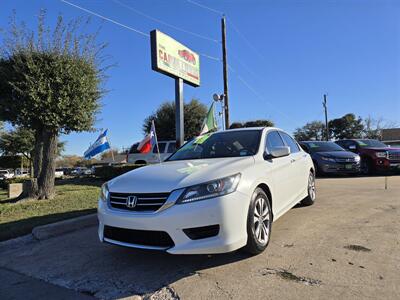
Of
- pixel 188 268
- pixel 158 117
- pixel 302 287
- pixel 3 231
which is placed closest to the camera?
pixel 302 287

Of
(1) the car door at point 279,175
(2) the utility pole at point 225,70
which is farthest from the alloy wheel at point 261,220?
(2) the utility pole at point 225,70

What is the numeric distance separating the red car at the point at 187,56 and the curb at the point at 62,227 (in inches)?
324

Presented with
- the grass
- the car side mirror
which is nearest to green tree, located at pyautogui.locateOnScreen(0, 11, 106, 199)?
the grass

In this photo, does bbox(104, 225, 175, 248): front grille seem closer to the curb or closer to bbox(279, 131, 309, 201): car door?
the curb

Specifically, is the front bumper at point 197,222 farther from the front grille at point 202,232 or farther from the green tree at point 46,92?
the green tree at point 46,92

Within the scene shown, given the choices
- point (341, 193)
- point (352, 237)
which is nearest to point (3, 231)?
point (352, 237)

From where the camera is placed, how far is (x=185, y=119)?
36.4 metres

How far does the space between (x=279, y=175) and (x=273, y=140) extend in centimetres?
79

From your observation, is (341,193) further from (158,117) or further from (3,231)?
(158,117)

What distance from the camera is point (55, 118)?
30.7 ft

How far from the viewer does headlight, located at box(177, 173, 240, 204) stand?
3766 mm

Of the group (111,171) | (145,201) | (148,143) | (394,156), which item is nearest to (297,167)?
(145,201)

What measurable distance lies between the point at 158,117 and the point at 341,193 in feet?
98.3

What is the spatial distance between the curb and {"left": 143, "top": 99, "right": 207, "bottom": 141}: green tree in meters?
29.1
